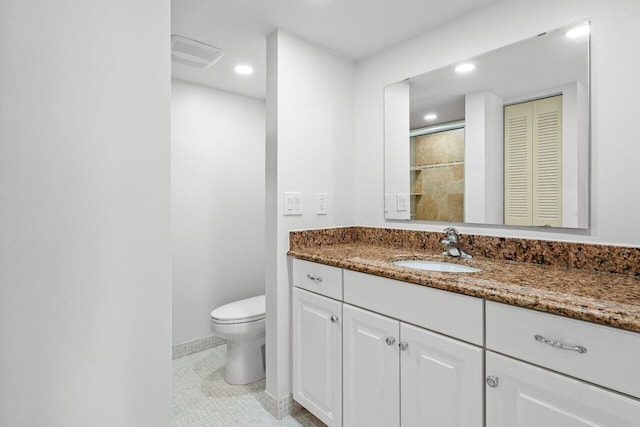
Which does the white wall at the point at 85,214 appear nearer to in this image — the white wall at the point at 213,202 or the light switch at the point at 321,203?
the light switch at the point at 321,203

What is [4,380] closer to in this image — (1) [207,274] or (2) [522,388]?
(2) [522,388]

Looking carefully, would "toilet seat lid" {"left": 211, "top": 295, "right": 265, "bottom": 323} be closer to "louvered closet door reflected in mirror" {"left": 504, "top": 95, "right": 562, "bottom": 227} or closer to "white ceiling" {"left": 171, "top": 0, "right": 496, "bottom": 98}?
"louvered closet door reflected in mirror" {"left": 504, "top": 95, "right": 562, "bottom": 227}

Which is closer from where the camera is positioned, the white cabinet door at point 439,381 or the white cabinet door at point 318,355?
the white cabinet door at point 439,381

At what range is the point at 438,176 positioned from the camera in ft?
6.15

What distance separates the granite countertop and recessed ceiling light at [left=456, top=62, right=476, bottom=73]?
993 millimetres

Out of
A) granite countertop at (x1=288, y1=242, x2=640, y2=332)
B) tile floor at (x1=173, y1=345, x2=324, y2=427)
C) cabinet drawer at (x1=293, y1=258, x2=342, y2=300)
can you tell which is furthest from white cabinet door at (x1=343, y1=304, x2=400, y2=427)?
tile floor at (x1=173, y1=345, x2=324, y2=427)

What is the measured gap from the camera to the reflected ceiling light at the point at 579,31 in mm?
1320

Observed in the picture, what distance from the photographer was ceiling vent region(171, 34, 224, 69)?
1952 millimetres

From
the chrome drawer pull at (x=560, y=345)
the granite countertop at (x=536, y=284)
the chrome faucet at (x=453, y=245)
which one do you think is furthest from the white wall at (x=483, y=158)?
the chrome drawer pull at (x=560, y=345)

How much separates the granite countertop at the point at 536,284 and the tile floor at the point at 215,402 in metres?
0.94

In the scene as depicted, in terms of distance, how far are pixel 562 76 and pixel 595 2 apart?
28 centimetres

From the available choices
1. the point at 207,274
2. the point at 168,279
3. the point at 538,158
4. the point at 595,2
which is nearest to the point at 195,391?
the point at 207,274

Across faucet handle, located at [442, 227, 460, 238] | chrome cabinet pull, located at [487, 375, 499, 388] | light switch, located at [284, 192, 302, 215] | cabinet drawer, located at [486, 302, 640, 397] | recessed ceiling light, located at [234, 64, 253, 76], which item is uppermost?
recessed ceiling light, located at [234, 64, 253, 76]

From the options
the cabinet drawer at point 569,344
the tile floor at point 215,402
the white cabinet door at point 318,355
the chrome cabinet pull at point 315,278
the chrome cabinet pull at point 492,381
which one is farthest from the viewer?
the tile floor at point 215,402
